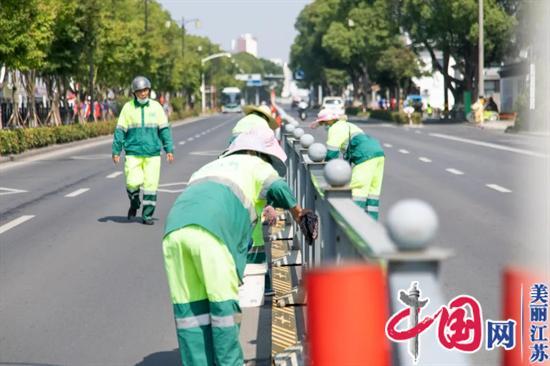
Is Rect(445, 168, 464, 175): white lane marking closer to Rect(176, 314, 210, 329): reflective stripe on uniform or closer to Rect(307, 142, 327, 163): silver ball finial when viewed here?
Rect(307, 142, 327, 163): silver ball finial

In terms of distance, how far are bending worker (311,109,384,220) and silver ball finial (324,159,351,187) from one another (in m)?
5.96

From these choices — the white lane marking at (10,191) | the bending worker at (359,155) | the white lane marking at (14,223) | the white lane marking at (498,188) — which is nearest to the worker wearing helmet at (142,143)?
the white lane marking at (14,223)

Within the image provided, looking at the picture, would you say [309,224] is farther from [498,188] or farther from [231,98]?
[231,98]

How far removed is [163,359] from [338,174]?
8.27 feet

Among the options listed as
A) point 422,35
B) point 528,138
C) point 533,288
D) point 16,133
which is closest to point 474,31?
point 422,35

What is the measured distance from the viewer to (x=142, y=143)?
1460 cm

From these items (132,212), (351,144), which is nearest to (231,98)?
(132,212)

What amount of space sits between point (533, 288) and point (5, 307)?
6523 mm

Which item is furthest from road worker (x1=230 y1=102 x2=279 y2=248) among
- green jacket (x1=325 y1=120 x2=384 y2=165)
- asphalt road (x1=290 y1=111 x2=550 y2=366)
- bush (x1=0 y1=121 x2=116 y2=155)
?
bush (x1=0 y1=121 x2=116 y2=155)

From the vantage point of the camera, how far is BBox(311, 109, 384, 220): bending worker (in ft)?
37.6

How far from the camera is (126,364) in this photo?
722 cm

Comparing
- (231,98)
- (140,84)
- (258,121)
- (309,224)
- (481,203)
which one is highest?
(140,84)

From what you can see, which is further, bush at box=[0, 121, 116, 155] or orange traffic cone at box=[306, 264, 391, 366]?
bush at box=[0, 121, 116, 155]

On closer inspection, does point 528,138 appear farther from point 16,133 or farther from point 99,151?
point 16,133
